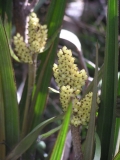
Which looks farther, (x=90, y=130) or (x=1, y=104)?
(x=1, y=104)

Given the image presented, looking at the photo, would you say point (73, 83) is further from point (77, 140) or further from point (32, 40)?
point (32, 40)

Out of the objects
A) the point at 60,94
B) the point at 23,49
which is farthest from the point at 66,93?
the point at 23,49

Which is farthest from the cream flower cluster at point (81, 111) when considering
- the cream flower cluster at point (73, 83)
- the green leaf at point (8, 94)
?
the green leaf at point (8, 94)

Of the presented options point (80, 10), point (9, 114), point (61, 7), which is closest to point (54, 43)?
point (61, 7)

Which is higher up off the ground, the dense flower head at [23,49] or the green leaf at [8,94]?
the dense flower head at [23,49]

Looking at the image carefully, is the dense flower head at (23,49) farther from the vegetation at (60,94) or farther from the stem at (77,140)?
the stem at (77,140)

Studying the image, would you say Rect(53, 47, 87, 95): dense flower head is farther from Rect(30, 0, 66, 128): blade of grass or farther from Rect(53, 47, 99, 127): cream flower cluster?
Rect(30, 0, 66, 128): blade of grass

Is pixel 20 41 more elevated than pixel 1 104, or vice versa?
pixel 20 41

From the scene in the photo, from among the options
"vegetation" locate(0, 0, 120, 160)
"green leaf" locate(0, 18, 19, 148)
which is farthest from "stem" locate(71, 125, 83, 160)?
"green leaf" locate(0, 18, 19, 148)

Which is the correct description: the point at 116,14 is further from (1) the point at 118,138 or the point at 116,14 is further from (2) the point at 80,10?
(2) the point at 80,10
